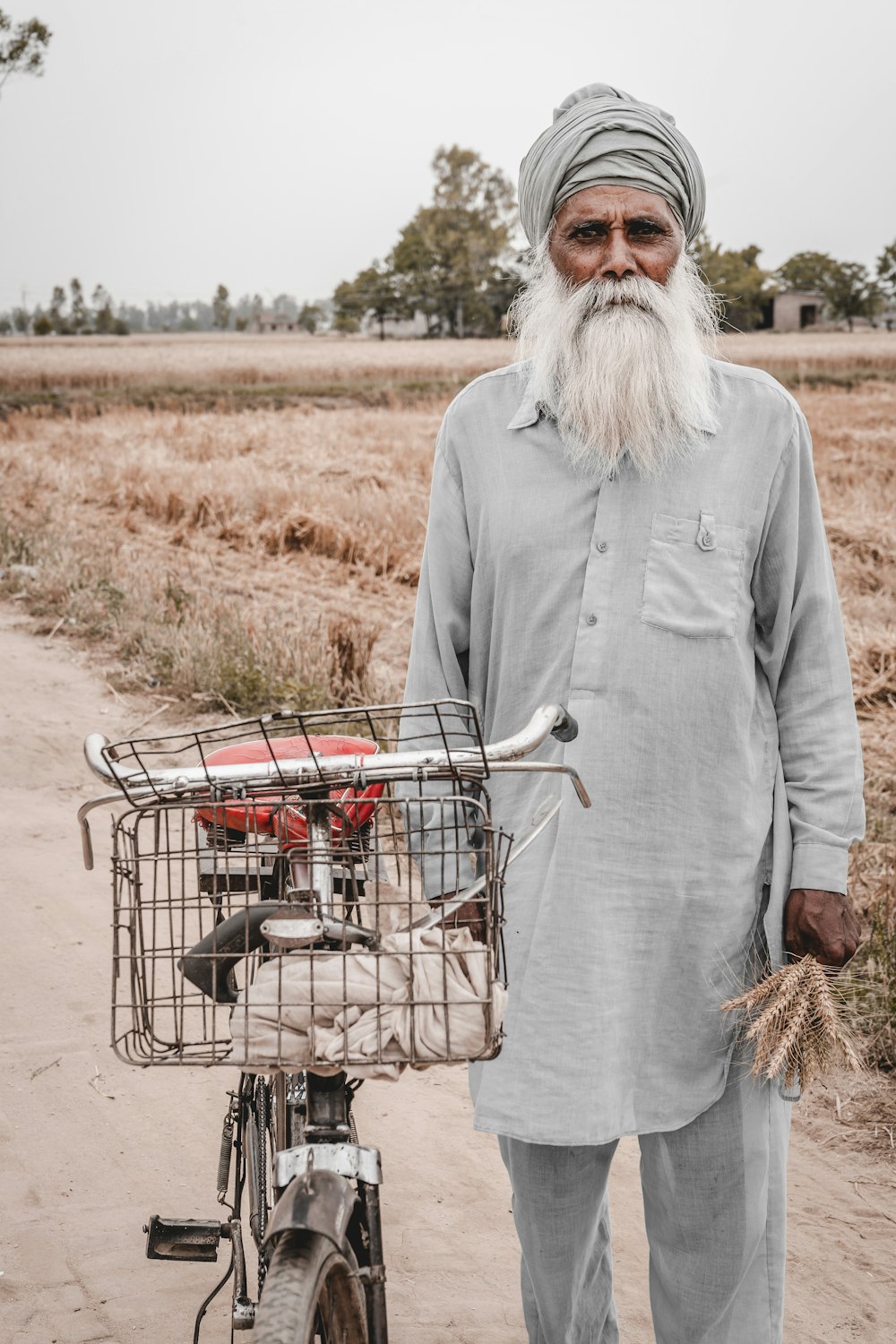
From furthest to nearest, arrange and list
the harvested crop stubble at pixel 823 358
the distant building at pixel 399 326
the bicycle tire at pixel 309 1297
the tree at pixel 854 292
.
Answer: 1. the distant building at pixel 399 326
2. the tree at pixel 854 292
3. the harvested crop stubble at pixel 823 358
4. the bicycle tire at pixel 309 1297

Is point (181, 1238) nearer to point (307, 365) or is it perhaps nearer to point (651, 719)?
point (651, 719)

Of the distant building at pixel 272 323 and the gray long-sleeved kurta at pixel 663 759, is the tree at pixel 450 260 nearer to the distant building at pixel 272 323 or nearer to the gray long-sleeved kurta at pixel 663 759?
the distant building at pixel 272 323

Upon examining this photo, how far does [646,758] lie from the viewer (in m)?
1.99

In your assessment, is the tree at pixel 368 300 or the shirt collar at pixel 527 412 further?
the tree at pixel 368 300

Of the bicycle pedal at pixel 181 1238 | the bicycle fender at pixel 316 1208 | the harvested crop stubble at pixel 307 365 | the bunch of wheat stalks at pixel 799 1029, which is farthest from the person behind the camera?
the harvested crop stubble at pixel 307 365

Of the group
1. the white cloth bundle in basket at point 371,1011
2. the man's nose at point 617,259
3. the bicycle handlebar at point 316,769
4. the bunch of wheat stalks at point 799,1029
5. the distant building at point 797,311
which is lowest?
the bunch of wheat stalks at point 799,1029

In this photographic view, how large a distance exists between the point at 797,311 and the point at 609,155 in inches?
2767

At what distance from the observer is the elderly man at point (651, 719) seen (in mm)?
1969

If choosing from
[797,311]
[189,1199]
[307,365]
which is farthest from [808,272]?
[189,1199]

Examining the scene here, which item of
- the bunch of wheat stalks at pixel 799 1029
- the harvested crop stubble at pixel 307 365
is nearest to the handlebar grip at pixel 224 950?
the bunch of wheat stalks at pixel 799 1029

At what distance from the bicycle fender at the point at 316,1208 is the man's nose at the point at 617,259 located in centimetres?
146

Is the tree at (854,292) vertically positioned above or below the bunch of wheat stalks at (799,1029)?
above

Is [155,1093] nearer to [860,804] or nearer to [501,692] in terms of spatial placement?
[501,692]

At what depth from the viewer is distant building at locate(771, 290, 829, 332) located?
215 feet
